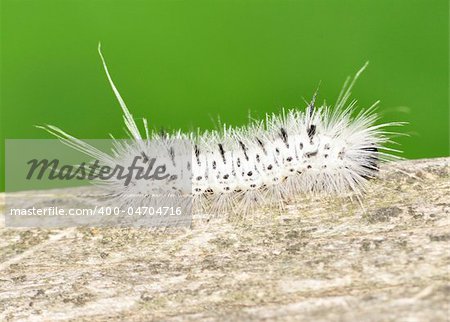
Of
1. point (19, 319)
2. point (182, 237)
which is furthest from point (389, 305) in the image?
point (19, 319)

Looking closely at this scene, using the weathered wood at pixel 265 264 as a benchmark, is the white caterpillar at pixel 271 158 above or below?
above

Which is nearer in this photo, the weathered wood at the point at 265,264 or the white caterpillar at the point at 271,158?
the weathered wood at the point at 265,264

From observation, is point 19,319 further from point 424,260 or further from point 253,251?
point 424,260

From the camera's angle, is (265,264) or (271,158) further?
(271,158)

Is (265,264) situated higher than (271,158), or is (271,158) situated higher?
(271,158)
